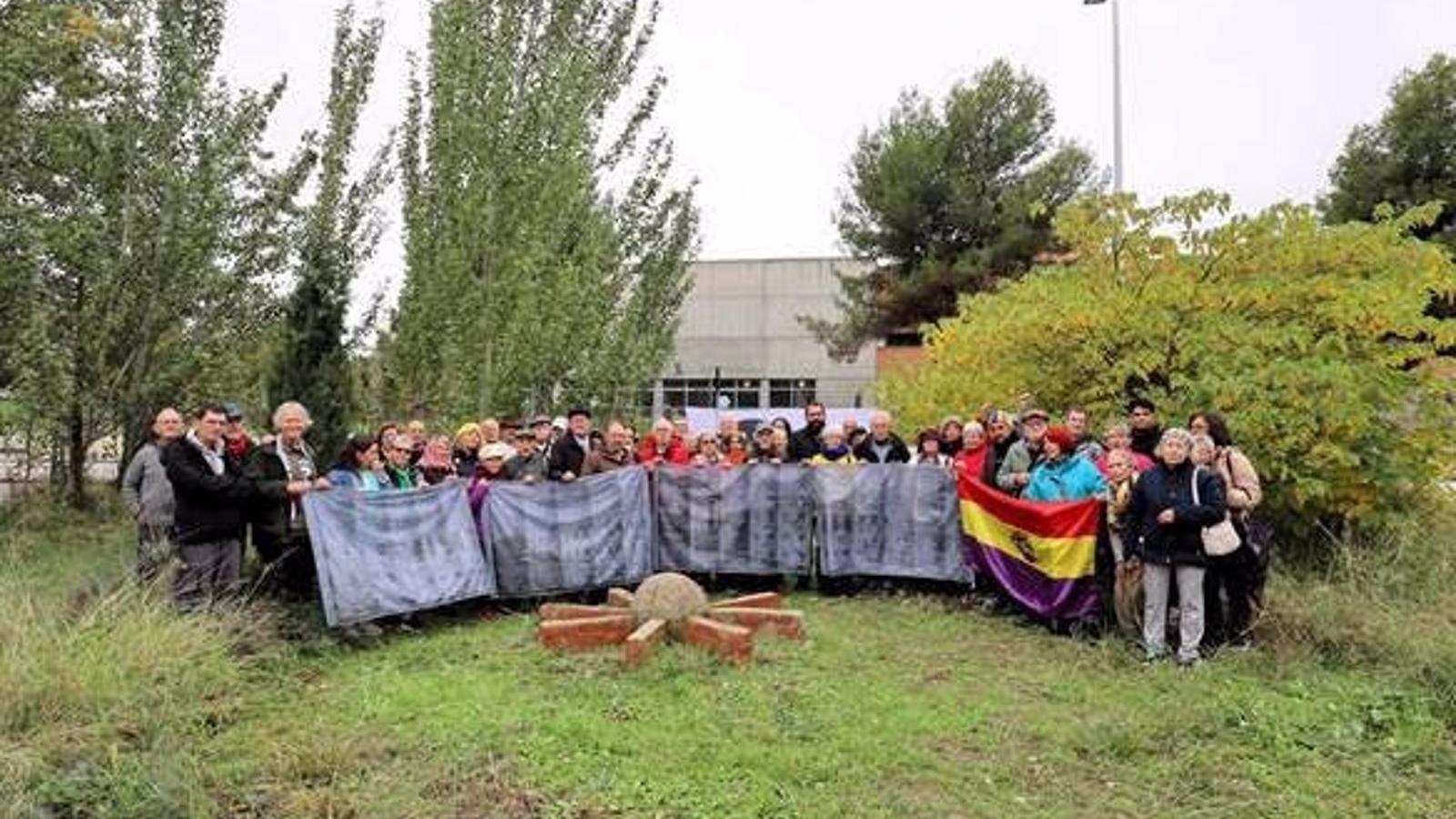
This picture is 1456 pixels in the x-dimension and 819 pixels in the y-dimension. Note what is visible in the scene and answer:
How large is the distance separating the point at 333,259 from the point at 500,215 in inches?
86.9

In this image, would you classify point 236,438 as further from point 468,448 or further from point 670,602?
point 670,602

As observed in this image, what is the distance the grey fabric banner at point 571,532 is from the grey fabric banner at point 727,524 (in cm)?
22

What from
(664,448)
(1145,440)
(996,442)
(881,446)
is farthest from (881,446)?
(1145,440)

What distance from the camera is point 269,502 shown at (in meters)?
8.15

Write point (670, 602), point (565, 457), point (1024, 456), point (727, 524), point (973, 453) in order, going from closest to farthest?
point (670, 602), point (1024, 456), point (973, 453), point (565, 457), point (727, 524)

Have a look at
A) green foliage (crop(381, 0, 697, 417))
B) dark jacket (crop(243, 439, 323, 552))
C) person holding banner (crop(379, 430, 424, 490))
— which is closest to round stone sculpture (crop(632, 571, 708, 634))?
person holding banner (crop(379, 430, 424, 490))

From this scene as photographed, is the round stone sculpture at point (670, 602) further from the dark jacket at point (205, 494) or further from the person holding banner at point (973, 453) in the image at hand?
the person holding banner at point (973, 453)

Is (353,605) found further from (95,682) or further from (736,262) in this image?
(736,262)

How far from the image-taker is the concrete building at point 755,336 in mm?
51438

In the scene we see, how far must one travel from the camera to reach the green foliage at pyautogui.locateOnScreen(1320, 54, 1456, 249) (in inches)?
1227

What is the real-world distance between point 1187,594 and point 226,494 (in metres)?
6.03

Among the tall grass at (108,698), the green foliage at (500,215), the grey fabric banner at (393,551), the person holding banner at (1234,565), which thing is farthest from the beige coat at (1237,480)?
the green foliage at (500,215)

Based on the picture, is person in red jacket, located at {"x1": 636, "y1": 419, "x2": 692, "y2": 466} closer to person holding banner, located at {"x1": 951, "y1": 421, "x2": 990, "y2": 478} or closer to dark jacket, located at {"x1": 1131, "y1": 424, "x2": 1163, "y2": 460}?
person holding banner, located at {"x1": 951, "y1": 421, "x2": 990, "y2": 478}

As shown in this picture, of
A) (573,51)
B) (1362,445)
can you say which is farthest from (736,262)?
(1362,445)
